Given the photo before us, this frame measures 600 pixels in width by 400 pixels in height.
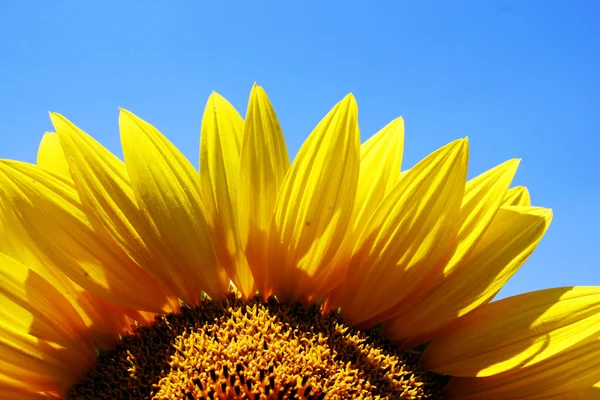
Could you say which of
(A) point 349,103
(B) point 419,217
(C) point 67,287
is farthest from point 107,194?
(B) point 419,217

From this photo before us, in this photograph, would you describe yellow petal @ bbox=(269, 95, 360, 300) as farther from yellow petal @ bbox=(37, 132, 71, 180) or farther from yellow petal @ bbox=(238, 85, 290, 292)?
yellow petal @ bbox=(37, 132, 71, 180)

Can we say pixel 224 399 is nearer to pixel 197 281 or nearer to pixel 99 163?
pixel 197 281

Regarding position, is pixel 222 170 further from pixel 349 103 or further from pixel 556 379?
pixel 556 379

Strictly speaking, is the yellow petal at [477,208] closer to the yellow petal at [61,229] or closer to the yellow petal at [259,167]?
the yellow petal at [259,167]

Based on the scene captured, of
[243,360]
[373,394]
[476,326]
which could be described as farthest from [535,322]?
[243,360]

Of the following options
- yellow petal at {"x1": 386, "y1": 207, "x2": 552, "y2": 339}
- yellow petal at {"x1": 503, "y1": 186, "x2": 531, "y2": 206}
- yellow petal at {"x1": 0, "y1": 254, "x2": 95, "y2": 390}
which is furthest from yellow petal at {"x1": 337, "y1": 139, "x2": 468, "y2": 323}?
yellow petal at {"x1": 0, "y1": 254, "x2": 95, "y2": 390}
